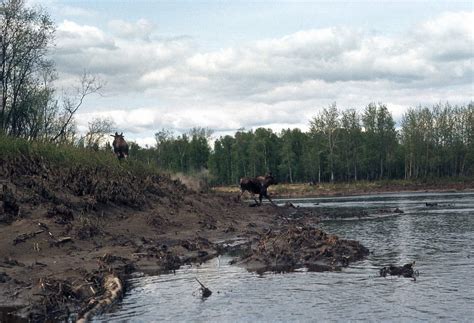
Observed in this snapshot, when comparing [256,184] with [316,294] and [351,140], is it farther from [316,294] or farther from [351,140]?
[351,140]

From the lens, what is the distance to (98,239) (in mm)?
21469

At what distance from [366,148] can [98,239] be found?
328 ft

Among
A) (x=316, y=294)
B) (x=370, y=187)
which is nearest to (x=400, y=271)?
(x=316, y=294)

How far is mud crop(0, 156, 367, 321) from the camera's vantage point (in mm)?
14828

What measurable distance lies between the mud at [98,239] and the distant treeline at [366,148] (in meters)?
77.3

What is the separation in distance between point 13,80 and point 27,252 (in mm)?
35025

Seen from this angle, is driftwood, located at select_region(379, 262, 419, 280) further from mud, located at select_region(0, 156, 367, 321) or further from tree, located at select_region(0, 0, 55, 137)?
tree, located at select_region(0, 0, 55, 137)

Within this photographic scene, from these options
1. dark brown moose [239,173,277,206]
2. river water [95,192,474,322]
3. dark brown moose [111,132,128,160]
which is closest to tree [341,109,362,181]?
dark brown moose [239,173,277,206]

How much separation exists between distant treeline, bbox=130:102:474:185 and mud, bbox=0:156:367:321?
77.3m

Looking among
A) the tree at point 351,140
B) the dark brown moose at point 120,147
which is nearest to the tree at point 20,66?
the dark brown moose at point 120,147

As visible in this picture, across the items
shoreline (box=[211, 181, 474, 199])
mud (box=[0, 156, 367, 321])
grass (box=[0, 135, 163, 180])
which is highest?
grass (box=[0, 135, 163, 180])

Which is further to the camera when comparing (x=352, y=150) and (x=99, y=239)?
(x=352, y=150)

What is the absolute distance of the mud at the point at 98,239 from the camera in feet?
48.6

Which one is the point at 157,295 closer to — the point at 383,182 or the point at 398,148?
the point at 383,182
